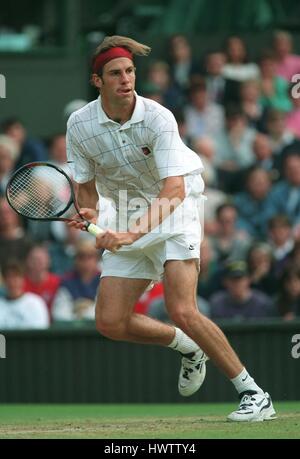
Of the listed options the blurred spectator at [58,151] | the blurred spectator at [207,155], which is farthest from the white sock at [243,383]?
the blurred spectator at [207,155]

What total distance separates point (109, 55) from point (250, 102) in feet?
20.8

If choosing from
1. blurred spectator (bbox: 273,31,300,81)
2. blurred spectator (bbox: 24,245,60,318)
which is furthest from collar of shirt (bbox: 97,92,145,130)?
blurred spectator (bbox: 273,31,300,81)

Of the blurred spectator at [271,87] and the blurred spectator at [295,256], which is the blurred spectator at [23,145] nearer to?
the blurred spectator at [271,87]

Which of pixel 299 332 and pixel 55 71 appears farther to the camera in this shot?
pixel 55 71

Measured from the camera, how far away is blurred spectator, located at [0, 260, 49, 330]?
1205cm

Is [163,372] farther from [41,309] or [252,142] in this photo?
[252,142]

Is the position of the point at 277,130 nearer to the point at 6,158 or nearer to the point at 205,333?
the point at 6,158

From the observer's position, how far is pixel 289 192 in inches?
549

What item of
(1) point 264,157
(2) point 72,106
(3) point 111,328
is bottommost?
(3) point 111,328

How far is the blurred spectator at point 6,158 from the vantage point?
13773mm

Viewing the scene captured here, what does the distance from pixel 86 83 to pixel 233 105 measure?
5.94 feet

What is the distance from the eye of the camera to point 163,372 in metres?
11.6

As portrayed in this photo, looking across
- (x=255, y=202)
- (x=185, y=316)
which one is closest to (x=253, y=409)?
(x=185, y=316)

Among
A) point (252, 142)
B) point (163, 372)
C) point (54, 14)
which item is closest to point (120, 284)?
point (163, 372)
